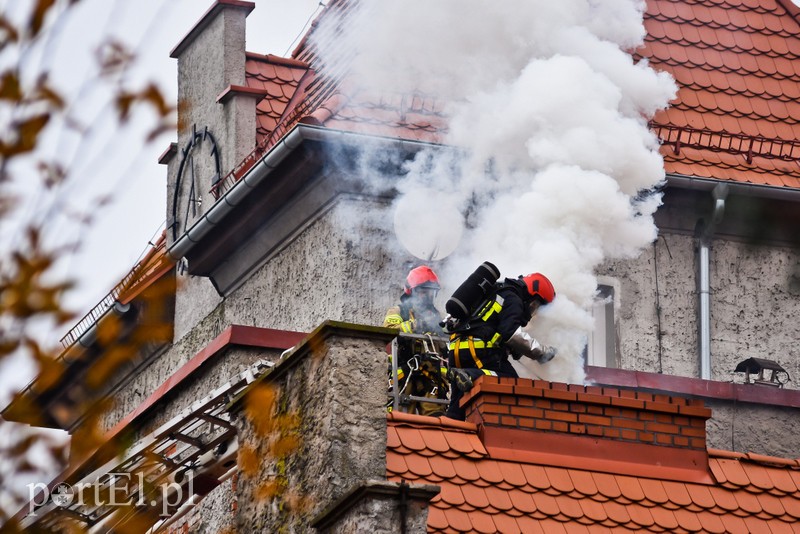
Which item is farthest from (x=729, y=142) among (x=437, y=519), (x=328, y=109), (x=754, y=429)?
(x=437, y=519)

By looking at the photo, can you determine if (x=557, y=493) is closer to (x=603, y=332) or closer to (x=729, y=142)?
(x=603, y=332)

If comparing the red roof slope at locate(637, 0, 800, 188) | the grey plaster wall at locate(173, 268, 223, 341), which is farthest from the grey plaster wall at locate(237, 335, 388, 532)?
the grey plaster wall at locate(173, 268, 223, 341)

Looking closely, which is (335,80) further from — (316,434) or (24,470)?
Result: (24,470)

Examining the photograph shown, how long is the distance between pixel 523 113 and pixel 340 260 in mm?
1934

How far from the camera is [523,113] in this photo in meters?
16.6

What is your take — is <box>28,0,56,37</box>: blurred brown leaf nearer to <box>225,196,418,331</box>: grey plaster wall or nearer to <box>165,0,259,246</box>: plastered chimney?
<box>225,196,418,331</box>: grey plaster wall

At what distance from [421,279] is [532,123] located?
241 cm

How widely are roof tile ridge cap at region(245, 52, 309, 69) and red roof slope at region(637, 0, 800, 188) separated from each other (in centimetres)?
289

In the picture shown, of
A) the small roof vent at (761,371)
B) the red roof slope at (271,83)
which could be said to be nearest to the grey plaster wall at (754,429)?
the small roof vent at (761,371)

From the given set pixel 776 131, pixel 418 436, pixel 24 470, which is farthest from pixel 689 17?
pixel 24 470

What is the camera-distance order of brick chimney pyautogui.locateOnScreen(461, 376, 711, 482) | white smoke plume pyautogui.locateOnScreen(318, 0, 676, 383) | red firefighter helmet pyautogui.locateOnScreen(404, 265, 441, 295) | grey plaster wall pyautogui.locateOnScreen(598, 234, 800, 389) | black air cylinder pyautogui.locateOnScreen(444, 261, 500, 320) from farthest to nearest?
grey plaster wall pyautogui.locateOnScreen(598, 234, 800, 389), white smoke plume pyautogui.locateOnScreen(318, 0, 676, 383), red firefighter helmet pyautogui.locateOnScreen(404, 265, 441, 295), black air cylinder pyautogui.locateOnScreen(444, 261, 500, 320), brick chimney pyautogui.locateOnScreen(461, 376, 711, 482)

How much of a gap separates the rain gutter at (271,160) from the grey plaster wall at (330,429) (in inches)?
194

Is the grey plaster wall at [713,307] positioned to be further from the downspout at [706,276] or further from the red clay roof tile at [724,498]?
the red clay roof tile at [724,498]

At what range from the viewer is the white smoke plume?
1598 centimetres
